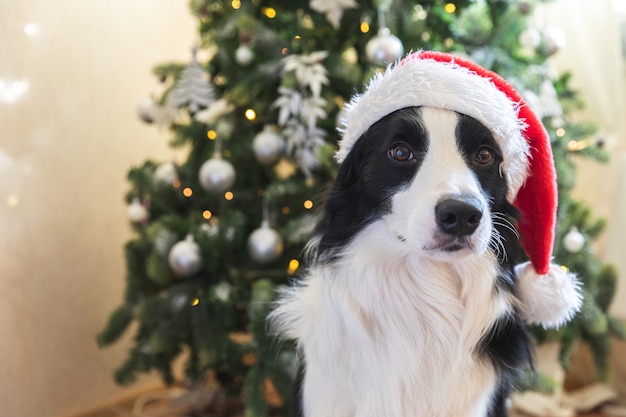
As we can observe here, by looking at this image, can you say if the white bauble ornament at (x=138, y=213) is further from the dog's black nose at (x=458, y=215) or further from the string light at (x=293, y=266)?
the dog's black nose at (x=458, y=215)

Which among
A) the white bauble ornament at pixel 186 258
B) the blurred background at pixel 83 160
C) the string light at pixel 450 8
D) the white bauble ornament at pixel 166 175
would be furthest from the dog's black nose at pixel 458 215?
the blurred background at pixel 83 160

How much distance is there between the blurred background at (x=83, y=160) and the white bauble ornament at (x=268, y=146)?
702 millimetres

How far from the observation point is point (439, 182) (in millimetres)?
988

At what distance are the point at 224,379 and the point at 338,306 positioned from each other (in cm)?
95

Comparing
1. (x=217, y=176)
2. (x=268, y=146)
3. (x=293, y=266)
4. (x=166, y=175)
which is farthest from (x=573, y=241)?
(x=166, y=175)

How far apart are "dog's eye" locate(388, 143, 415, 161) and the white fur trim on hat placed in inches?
2.6

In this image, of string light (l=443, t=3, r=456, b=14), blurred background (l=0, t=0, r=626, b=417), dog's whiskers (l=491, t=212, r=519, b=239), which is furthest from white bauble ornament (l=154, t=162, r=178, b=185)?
dog's whiskers (l=491, t=212, r=519, b=239)

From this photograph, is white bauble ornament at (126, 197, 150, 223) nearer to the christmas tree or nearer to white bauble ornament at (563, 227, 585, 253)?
the christmas tree

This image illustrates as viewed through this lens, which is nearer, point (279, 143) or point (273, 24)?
point (279, 143)

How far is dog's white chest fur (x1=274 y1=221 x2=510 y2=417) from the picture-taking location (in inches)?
43.9

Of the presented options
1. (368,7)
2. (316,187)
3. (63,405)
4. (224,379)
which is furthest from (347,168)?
(63,405)

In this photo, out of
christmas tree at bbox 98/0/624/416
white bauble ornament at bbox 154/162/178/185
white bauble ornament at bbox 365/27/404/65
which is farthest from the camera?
white bauble ornament at bbox 154/162/178/185

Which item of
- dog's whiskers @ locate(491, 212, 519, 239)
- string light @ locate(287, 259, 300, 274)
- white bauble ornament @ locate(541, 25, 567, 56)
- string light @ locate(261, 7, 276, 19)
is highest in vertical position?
string light @ locate(261, 7, 276, 19)

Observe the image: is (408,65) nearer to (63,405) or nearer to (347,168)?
(347,168)
